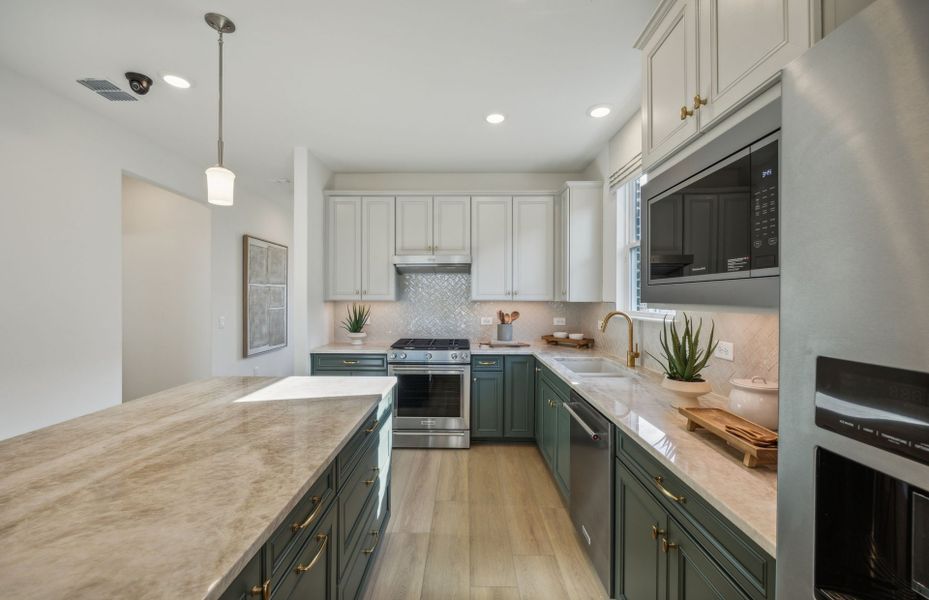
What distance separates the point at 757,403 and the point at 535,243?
2.74 m

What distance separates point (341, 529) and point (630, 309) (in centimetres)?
256

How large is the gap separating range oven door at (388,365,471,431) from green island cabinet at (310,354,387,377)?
124 millimetres

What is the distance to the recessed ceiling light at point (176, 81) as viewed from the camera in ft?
7.36

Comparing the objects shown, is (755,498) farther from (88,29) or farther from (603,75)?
(88,29)

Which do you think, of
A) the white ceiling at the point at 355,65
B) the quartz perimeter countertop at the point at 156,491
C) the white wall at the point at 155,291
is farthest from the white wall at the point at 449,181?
the quartz perimeter countertop at the point at 156,491

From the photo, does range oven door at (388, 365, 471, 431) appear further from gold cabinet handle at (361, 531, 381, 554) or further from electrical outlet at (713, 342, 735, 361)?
electrical outlet at (713, 342, 735, 361)

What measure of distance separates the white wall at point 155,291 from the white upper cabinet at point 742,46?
476cm

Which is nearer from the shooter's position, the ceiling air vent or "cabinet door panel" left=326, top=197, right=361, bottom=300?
the ceiling air vent

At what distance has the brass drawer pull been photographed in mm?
1001

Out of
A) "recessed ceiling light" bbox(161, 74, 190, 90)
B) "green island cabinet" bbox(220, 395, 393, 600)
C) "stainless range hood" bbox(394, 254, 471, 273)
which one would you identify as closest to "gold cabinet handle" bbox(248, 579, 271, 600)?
"green island cabinet" bbox(220, 395, 393, 600)

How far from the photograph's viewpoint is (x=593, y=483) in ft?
6.07

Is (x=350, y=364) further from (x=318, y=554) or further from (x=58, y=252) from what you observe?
(x=318, y=554)

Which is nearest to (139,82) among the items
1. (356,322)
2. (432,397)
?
(356,322)

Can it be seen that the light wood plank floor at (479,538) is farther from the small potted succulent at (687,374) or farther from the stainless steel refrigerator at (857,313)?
the stainless steel refrigerator at (857,313)
